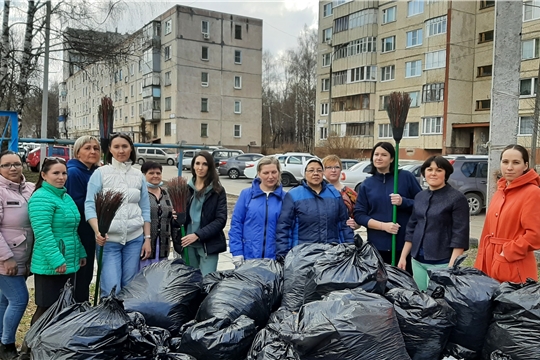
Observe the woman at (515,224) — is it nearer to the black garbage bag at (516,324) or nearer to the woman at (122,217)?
the black garbage bag at (516,324)

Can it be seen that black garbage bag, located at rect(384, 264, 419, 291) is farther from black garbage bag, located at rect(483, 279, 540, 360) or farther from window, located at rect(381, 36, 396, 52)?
window, located at rect(381, 36, 396, 52)

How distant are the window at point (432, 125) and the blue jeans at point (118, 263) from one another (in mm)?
29533

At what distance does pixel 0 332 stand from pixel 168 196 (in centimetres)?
169

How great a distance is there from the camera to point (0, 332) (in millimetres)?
3354

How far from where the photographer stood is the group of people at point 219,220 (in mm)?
2961

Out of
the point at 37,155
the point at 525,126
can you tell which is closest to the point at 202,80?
the point at 37,155

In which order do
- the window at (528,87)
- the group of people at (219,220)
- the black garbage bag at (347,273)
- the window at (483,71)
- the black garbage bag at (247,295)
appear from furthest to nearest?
the window at (483,71) < the window at (528,87) < the group of people at (219,220) < the black garbage bag at (247,295) < the black garbage bag at (347,273)

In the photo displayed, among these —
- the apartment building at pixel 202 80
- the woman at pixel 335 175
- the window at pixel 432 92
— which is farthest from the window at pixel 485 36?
the woman at pixel 335 175

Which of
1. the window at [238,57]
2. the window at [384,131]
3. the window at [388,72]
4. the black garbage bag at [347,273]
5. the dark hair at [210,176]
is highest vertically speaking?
the window at [238,57]

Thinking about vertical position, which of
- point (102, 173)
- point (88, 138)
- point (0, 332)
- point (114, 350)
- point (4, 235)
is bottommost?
point (0, 332)

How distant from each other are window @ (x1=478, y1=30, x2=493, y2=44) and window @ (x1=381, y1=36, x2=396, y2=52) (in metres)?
6.17

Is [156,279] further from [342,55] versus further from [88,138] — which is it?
[342,55]

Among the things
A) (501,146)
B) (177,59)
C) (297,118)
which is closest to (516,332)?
(501,146)

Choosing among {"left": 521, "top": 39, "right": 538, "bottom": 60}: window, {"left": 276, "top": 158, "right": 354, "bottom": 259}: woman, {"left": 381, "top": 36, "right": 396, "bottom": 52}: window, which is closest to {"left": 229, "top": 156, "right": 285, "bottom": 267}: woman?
{"left": 276, "top": 158, "right": 354, "bottom": 259}: woman
